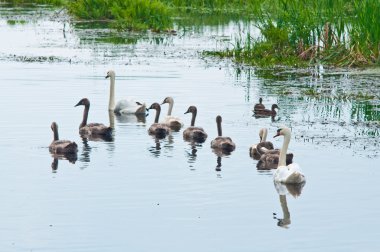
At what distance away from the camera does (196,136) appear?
63.4 feet

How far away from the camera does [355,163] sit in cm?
1664

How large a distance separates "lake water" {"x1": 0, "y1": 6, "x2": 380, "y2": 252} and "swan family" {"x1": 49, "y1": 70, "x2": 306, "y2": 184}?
0.20 metres

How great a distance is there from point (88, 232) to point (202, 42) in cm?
2498

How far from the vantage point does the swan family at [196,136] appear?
16.0 meters

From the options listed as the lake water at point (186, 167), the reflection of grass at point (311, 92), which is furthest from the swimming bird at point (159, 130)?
the reflection of grass at point (311, 92)

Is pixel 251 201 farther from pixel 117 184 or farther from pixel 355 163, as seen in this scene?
pixel 355 163

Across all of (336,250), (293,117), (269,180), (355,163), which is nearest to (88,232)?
(336,250)

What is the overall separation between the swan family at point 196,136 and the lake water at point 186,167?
0.20m

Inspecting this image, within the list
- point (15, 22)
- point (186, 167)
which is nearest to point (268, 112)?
point (186, 167)

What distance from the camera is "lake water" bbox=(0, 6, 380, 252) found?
492 inches

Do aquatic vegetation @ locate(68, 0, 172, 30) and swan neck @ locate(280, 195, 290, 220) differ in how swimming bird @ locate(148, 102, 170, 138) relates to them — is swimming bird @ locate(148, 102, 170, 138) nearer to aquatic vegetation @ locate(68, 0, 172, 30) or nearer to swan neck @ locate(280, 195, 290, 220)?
swan neck @ locate(280, 195, 290, 220)

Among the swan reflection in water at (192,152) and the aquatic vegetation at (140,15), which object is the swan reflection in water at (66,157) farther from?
the aquatic vegetation at (140,15)

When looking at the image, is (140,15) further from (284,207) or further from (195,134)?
(284,207)

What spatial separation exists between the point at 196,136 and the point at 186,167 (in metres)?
2.94
